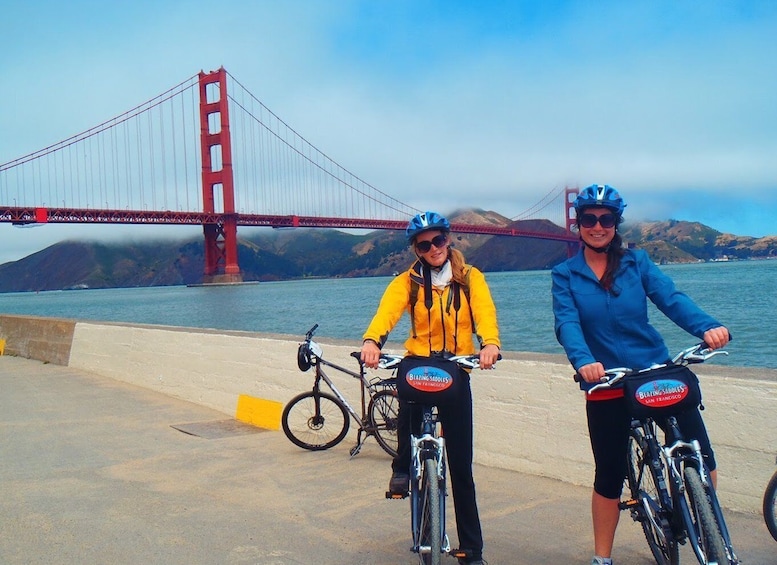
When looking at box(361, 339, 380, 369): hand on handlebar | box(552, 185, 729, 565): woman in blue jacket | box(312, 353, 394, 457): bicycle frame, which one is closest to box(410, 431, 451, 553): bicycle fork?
box(361, 339, 380, 369): hand on handlebar

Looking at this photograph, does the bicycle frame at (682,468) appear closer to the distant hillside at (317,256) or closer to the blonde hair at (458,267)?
the blonde hair at (458,267)

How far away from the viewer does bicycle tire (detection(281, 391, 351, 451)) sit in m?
5.96

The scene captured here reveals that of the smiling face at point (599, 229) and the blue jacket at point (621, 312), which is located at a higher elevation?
the smiling face at point (599, 229)

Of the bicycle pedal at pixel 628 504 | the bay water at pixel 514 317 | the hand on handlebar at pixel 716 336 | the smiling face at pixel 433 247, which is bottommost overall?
the bay water at pixel 514 317

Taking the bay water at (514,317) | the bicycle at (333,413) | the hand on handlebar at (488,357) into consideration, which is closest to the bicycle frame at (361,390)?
the bicycle at (333,413)

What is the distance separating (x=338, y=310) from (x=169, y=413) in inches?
1650

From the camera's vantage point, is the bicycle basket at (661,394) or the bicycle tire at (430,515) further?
the bicycle tire at (430,515)

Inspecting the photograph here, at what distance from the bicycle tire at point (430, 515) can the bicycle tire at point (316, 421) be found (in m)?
2.73

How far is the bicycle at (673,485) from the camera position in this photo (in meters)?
2.62

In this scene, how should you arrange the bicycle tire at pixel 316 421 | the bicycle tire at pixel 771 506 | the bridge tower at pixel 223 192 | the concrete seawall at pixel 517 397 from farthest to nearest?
the bridge tower at pixel 223 192 < the bicycle tire at pixel 316 421 < the concrete seawall at pixel 517 397 < the bicycle tire at pixel 771 506

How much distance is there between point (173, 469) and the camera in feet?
17.9

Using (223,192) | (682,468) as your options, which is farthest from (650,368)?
(223,192)

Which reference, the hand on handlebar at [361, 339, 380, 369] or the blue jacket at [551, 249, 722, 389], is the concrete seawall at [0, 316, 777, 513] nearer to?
the blue jacket at [551, 249, 722, 389]

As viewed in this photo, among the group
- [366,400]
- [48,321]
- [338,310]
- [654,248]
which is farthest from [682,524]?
[654,248]
